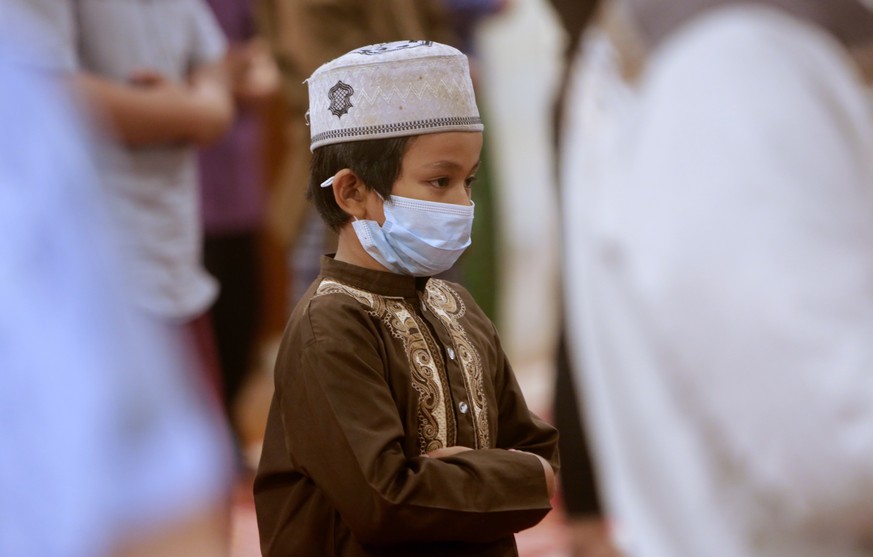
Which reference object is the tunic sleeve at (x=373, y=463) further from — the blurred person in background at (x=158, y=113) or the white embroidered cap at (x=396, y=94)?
the blurred person in background at (x=158, y=113)

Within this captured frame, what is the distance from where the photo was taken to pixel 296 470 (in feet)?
5.72

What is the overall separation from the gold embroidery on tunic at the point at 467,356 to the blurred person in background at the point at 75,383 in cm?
75

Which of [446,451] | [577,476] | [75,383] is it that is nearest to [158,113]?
[577,476]

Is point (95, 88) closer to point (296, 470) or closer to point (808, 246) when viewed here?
point (296, 470)

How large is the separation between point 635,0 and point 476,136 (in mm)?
313

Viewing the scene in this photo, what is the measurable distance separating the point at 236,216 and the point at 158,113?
1832mm

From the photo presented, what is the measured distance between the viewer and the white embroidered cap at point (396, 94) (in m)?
1.74

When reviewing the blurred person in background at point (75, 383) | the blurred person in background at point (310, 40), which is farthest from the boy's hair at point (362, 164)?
the blurred person in background at point (310, 40)

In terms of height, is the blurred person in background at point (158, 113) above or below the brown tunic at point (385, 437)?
above

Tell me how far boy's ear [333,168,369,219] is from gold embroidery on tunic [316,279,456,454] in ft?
0.34

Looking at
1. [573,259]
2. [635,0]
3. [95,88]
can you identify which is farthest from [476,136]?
[95,88]

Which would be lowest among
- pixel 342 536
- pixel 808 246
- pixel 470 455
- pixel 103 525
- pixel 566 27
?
pixel 342 536

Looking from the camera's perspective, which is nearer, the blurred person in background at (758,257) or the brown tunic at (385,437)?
the blurred person in background at (758,257)

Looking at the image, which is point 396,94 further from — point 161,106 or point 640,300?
point 161,106
